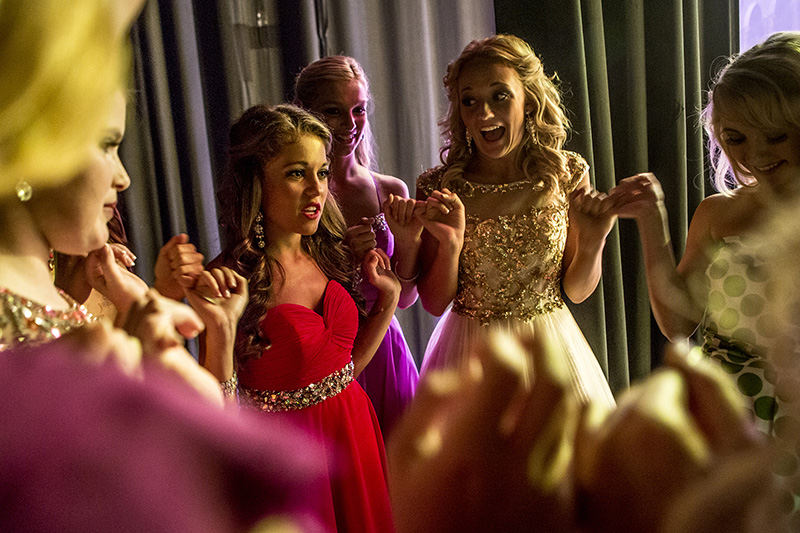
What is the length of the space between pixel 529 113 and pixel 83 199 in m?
1.28

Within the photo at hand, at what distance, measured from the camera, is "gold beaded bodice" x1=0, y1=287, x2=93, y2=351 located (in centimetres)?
27

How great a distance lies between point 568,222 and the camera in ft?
4.53

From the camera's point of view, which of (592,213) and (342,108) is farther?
(342,108)

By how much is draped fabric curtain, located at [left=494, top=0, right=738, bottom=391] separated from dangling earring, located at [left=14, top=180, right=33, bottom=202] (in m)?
1.86

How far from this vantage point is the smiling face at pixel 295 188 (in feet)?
3.57

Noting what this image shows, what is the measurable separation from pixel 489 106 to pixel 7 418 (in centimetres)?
125

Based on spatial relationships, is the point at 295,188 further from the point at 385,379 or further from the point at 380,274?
the point at 385,379

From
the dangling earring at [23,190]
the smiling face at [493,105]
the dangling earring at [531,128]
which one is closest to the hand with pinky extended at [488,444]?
the dangling earring at [23,190]

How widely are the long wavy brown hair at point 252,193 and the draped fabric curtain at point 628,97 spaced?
1.02 meters

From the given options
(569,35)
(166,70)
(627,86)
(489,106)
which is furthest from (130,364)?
(627,86)

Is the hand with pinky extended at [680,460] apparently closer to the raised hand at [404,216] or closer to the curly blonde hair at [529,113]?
the raised hand at [404,216]

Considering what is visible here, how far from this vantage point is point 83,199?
18 cm

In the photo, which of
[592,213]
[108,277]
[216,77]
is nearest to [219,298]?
[108,277]

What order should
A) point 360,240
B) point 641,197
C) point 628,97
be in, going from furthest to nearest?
point 628,97
point 360,240
point 641,197
